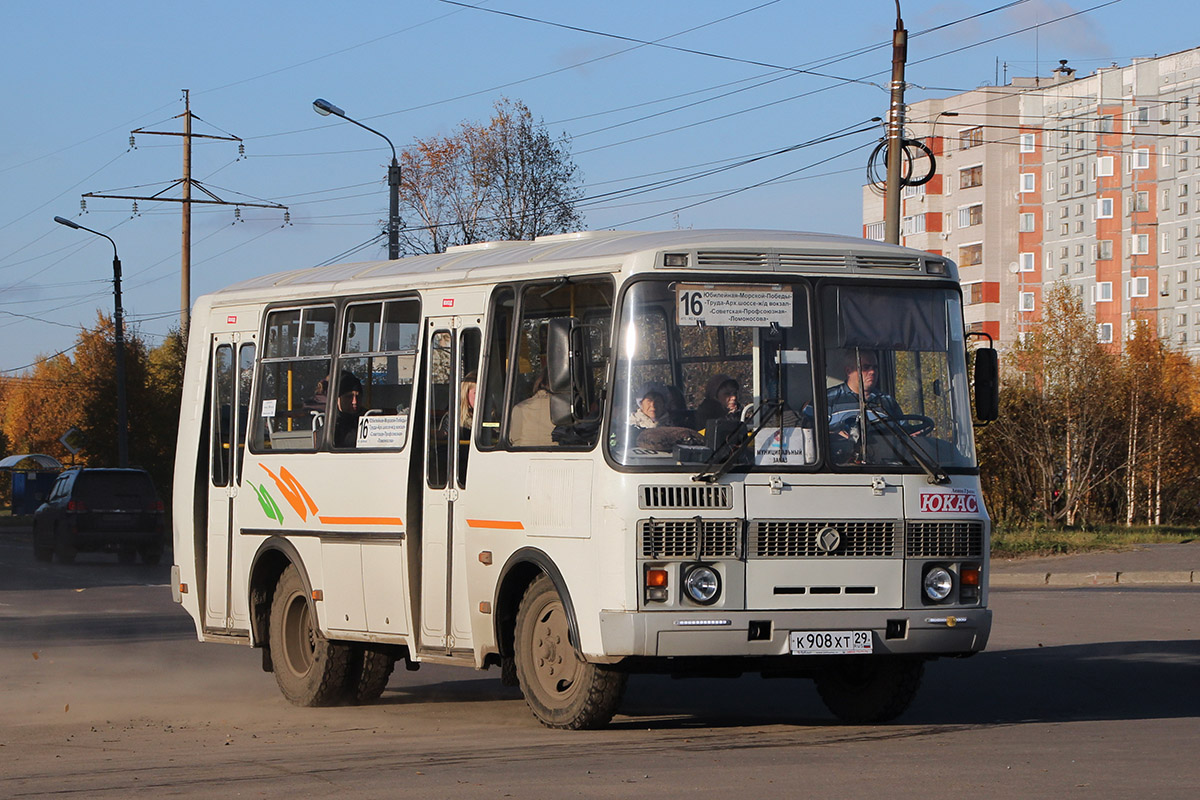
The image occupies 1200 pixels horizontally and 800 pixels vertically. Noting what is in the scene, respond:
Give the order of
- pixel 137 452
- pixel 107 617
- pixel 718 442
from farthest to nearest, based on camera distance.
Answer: pixel 137 452 → pixel 107 617 → pixel 718 442

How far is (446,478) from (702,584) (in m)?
2.28

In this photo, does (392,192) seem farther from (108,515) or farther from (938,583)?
(938,583)

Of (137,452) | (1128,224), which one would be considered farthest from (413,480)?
(1128,224)

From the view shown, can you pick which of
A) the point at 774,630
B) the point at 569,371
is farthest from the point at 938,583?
the point at 569,371

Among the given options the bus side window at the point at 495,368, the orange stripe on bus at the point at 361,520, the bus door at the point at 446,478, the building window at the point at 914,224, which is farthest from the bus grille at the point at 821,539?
the building window at the point at 914,224

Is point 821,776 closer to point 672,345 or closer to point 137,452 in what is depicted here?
point 672,345

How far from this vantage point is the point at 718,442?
965 centimetres

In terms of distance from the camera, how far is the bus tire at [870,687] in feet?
35.1

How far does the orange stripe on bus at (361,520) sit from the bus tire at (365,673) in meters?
0.94

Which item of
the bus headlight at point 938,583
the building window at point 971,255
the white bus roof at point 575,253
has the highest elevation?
the building window at point 971,255

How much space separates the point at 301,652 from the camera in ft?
41.5

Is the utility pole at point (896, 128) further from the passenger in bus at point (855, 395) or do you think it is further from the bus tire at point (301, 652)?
the passenger in bus at point (855, 395)

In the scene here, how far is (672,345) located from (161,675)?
6562 mm

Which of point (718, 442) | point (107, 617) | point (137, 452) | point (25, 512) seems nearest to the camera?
point (718, 442)
